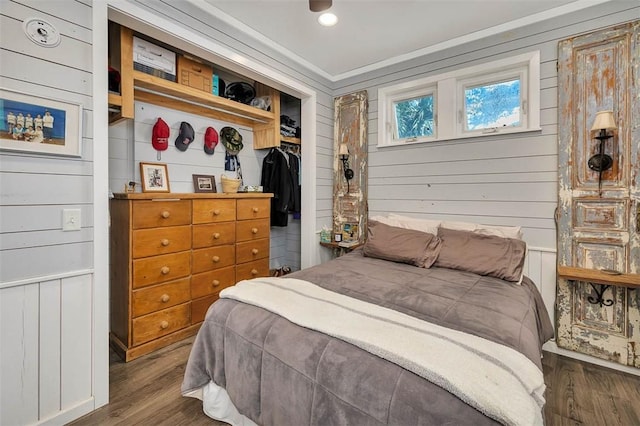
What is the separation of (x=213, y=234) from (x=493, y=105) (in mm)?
2781

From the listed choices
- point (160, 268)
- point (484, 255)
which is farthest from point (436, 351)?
point (160, 268)

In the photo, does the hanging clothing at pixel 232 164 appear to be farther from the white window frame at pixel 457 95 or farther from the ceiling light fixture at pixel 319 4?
the ceiling light fixture at pixel 319 4

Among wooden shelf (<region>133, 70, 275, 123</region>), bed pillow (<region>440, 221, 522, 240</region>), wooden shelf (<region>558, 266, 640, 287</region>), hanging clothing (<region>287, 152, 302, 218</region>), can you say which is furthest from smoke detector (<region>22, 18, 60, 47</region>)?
wooden shelf (<region>558, 266, 640, 287</region>)

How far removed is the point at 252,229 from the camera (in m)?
3.02

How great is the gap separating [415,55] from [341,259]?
2165 millimetres

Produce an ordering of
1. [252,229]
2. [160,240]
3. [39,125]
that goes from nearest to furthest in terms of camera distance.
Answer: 1. [39,125]
2. [160,240]
3. [252,229]

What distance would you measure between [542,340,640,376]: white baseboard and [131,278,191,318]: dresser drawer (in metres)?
2.99

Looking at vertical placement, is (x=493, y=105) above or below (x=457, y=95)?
below

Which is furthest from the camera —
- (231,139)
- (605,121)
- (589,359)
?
(231,139)

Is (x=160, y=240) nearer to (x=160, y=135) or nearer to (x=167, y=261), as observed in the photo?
(x=167, y=261)

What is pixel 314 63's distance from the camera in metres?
3.21

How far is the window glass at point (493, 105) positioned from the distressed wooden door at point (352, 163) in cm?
107

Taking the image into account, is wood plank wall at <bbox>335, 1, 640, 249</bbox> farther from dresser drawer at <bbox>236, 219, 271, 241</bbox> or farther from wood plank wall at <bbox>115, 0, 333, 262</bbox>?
dresser drawer at <bbox>236, 219, 271, 241</bbox>

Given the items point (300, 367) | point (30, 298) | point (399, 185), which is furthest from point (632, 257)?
point (30, 298)
